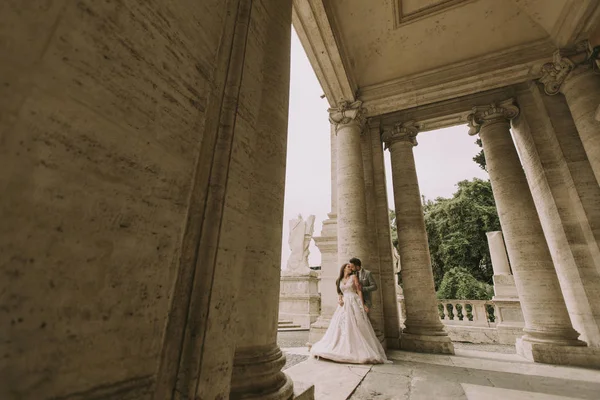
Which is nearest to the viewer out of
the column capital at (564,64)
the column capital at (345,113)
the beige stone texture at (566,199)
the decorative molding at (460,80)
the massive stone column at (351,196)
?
the beige stone texture at (566,199)

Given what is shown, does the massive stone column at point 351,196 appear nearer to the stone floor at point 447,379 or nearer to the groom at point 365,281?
the groom at point 365,281

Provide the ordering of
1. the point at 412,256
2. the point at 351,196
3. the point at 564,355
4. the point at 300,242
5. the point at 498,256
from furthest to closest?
1. the point at 300,242
2. the point at 498,256
3. the point at 412,256
4. the point at 351,196
5. the point at 564,355

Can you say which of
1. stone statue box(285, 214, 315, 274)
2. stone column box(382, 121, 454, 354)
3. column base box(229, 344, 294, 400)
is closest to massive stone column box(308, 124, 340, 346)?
stone column box(382, 121, 454, 354)

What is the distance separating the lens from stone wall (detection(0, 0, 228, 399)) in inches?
37.4

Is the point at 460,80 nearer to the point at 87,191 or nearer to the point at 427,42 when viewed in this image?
the point at 427,42

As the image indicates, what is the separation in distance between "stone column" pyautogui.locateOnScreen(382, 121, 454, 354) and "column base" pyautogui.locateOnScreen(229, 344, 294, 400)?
5.99 metres

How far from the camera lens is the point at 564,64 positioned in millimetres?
6746

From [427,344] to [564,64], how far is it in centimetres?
798

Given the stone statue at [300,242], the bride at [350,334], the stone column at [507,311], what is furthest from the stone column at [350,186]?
the stone statue at [300,242]

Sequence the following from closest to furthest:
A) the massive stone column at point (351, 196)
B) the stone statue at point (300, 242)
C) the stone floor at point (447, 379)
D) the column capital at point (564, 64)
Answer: the stone floor at point (447, 379) < the column capital at point (564, 64) < the massive stone column at point (351, 196) < the stone statue at point (300, 242)

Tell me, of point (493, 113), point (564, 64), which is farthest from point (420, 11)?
point (564, 64)

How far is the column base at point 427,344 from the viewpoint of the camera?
256 inches

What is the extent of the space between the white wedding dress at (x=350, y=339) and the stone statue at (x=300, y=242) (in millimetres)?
8026

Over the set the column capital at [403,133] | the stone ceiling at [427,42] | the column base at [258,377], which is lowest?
the column base at [258,377]
